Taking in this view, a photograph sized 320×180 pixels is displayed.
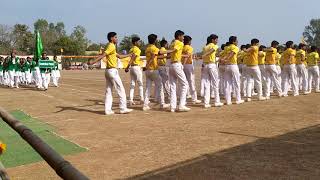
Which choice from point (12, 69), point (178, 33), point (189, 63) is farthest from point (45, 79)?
point (178, 33)

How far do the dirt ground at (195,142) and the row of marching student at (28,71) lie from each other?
390 inches

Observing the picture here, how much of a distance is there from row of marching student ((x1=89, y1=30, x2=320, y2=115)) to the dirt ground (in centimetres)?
73

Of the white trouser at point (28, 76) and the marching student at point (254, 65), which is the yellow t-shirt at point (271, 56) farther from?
the white trouser at point (28, 76)

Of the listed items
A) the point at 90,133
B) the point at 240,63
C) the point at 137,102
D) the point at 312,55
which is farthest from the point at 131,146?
the point at 312,55

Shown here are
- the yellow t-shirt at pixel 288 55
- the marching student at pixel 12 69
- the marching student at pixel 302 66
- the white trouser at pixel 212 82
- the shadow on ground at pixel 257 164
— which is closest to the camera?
the shadow on ground at pixel 257 164

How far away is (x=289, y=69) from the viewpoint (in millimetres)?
18047

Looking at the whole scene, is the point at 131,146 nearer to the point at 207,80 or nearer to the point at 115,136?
the point at 115,136

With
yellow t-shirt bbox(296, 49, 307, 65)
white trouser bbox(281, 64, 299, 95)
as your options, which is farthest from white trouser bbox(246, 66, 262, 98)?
yellow t-shirt bbox(296, 49, 307, 65)

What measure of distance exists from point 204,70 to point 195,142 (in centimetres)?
648

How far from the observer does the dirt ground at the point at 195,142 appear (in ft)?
21.6

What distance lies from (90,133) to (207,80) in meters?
5.59

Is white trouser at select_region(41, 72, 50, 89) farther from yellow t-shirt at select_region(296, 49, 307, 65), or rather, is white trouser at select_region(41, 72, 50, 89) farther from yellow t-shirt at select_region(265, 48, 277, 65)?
yellow t-shirt at select_region(296, 49, 307, 65)

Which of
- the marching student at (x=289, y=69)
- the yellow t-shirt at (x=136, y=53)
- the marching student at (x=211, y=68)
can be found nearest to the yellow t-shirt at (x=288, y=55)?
the marching student at (x=289, y=69)

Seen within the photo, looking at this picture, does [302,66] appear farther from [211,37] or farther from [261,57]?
[211,37]
